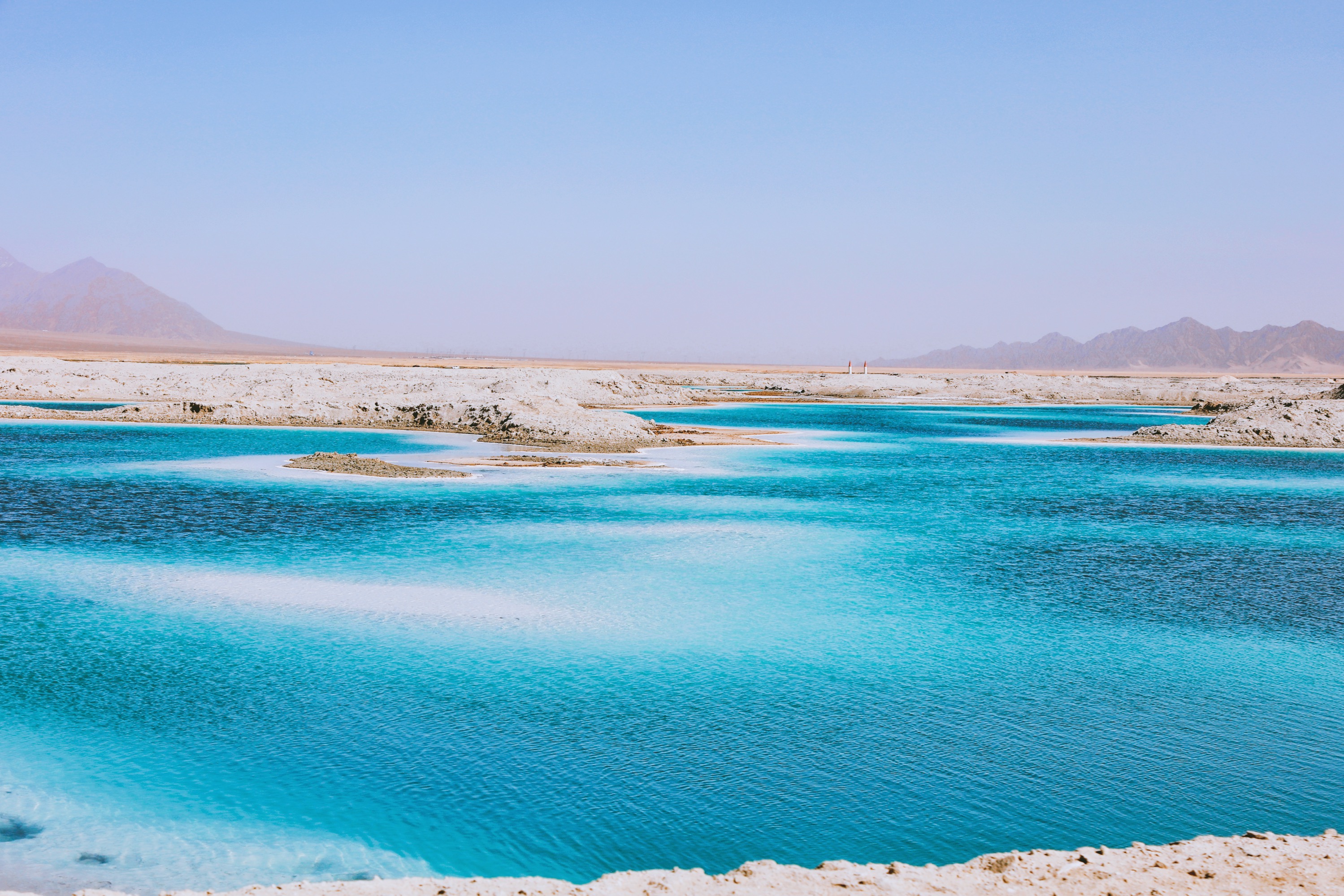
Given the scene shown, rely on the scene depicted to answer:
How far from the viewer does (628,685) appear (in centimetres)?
1214

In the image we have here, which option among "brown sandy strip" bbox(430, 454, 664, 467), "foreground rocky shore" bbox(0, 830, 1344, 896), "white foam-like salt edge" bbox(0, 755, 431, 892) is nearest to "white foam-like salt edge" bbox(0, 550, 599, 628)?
"white foam-like salt edge" bbox(0, 755, 431, 892)

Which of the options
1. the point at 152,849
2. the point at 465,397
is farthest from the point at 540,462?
the point at 152,849

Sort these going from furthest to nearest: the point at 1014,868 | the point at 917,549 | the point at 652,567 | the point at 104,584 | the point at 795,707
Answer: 1. the point at 917,549
2. the point at 652,567
3. the point at 104,584
4. the point at 795,707
5. the point at 1014,868

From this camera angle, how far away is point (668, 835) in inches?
329

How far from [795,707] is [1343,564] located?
1471 cm

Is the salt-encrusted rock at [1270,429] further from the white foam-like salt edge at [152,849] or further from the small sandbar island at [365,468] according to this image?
the white foam-like salt edge at [152,849]

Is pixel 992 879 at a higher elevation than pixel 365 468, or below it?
below

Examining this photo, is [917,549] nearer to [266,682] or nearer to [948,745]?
[948,745]

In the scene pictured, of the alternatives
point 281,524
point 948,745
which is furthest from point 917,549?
point 281,524

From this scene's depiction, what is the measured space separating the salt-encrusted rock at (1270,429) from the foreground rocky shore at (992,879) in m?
47.9

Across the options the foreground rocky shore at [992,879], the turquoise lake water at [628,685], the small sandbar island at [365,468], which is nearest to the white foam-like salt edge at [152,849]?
the turquoise lake water at [628,685]

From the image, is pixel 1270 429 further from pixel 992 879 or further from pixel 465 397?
pixel 992 879

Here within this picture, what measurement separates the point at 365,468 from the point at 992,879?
27495 millimetres

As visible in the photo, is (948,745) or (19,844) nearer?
(19,844)
